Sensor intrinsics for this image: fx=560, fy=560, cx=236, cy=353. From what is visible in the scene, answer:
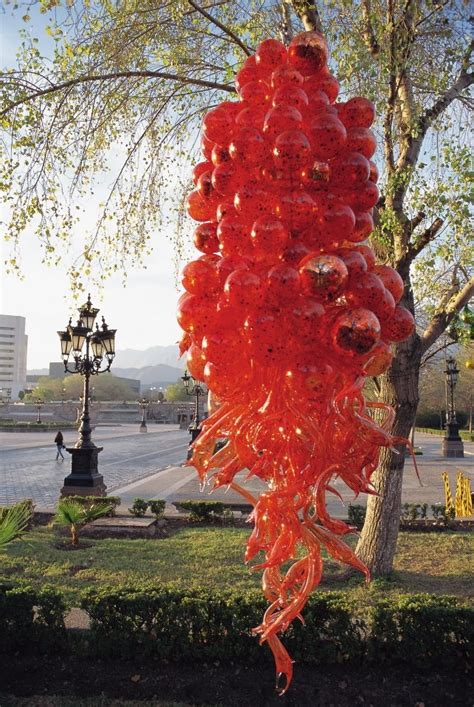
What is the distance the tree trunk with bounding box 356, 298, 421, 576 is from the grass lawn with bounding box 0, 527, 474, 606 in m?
0.43

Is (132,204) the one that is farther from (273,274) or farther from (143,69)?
(273,274)

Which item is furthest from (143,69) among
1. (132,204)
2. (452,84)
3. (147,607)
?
(147,607)

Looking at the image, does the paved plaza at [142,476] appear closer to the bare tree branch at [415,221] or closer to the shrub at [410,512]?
the shrub at [410,512]

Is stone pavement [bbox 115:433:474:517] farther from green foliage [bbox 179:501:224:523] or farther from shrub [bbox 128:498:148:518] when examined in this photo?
shrub [bbox 128:498:148:518]

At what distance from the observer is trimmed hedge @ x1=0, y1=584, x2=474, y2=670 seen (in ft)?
17.0

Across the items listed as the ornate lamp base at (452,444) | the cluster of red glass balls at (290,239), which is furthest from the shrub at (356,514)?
the ornate lamp base at (452,444)

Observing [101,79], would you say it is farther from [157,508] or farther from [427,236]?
[157,508]

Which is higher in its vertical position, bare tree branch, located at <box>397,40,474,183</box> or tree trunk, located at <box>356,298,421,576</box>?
bare tree branch, located at <box>397,40,474,183</box>

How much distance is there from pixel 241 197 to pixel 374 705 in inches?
177

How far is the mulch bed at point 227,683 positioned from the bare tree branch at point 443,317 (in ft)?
13.1

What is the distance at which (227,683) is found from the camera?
4.96 meters

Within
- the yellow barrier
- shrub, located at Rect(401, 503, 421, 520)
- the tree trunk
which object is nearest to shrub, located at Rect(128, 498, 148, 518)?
shrub, located at Rect(401, 503, 421, 520)

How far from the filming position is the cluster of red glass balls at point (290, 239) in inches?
72.8

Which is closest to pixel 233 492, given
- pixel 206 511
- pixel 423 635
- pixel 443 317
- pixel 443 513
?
pixel 206 511
